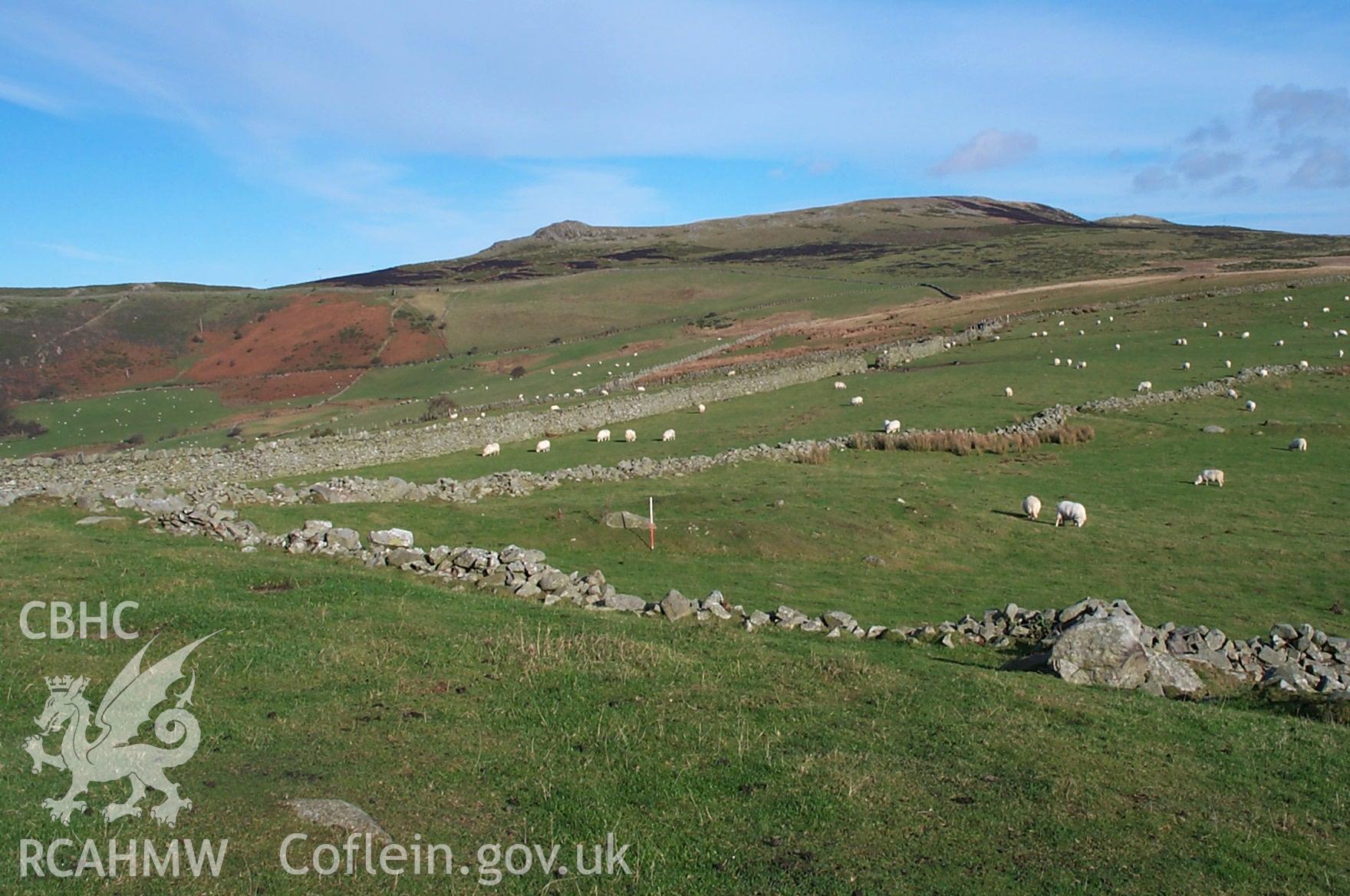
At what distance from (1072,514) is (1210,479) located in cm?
727

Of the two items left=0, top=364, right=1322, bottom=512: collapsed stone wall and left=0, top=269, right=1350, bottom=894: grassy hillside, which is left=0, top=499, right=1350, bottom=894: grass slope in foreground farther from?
left=0, top=364, right=1322, bottom=512: collapsed stone wall

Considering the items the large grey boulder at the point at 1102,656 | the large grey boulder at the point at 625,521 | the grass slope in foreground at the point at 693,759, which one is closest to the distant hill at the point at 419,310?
the large grey boulder at the point at 625,521

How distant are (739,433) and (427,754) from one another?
1184 inches

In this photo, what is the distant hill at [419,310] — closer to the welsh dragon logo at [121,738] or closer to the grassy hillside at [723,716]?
the grassy hillside at [723,716]

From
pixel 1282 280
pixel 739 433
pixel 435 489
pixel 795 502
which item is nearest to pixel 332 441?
pixel 435 489

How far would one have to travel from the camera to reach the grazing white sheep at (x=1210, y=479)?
27.8 m

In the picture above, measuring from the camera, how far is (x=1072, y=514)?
78.2 ft

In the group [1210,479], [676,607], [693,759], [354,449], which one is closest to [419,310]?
[354,449]

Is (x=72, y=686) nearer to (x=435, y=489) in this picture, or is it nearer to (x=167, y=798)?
(x=167, y=798)

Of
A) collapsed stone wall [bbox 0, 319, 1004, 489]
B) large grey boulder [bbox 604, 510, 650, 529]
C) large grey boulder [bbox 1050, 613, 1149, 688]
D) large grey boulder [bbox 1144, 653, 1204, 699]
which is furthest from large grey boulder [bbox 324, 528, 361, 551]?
large grey boulder [bbox 1144, 653, 1204, 699]

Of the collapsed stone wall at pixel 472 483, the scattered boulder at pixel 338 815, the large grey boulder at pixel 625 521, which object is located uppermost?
the collapsed stone wall at pixel 472 483

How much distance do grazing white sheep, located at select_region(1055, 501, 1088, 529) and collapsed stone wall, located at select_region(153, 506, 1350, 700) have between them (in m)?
8.32

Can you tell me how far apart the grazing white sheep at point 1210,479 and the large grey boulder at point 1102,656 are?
18082 mm

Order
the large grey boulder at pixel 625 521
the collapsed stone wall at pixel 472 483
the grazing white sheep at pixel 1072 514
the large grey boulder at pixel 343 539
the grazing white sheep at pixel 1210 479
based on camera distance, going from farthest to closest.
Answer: the grazing white sheep at pixel 1210 479 → the grazing white sheep at pixel 1072 514 → the large grey boulder at pixel 625 521 → the collapsed stone wall at pixel 472 483 → the large grey boulder at pixel 343 539
